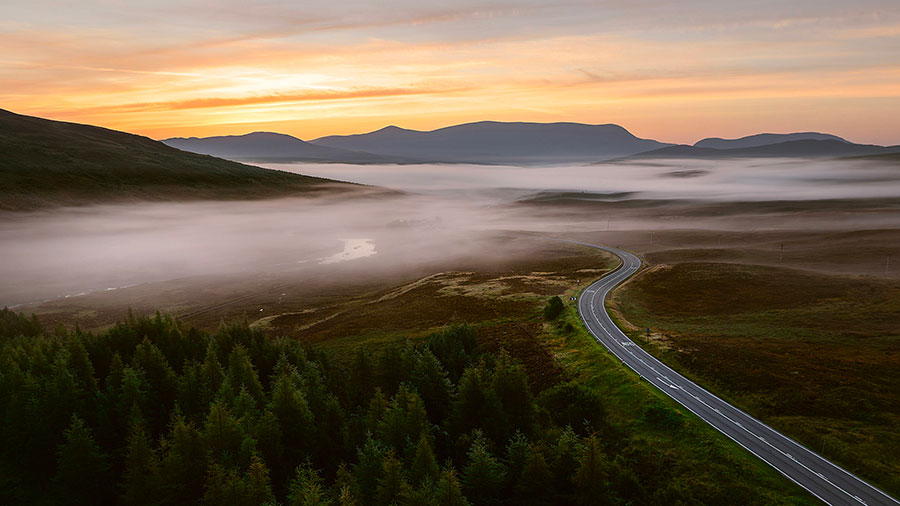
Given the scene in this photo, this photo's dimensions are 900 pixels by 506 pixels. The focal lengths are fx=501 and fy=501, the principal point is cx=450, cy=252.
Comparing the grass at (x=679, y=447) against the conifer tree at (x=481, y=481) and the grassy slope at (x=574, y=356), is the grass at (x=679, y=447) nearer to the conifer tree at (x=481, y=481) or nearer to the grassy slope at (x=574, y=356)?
the grassy slope at (x=574, y=356)

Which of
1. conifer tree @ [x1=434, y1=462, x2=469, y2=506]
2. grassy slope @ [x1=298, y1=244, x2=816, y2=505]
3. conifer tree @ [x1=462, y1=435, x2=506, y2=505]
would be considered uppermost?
conifer tree @ [x1=434, y1=462, x2=469, y2=506]

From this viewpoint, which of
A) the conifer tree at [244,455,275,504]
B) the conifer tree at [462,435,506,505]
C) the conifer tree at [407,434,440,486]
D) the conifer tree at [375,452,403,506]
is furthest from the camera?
the conifer tree at [407,434,440,486]

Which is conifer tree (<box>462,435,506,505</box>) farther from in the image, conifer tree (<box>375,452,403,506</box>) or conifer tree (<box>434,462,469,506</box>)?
conifer tree (<box>434,462,469,506</box>)

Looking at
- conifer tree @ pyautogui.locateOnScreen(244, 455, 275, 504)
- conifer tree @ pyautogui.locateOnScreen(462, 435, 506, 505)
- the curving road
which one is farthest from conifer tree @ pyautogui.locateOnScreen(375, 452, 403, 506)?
the curving road

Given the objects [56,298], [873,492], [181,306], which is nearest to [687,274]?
[873,492]

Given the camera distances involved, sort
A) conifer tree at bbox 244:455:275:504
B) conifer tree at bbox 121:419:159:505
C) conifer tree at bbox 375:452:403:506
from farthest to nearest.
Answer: conifer tree at bbox 121:419:159:505 < conifer tree at bbox 244:455:275:504 < conifer tree at bbox 375:452:403:506

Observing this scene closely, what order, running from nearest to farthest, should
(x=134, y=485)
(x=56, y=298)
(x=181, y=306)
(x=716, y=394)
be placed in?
(x=134, y=485) < (x=716, y=394) < (x=181, y=306) < (x=56, y=298)

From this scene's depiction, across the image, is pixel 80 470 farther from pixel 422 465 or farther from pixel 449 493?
pixel 449 493

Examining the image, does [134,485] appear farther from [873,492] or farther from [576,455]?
[873,492]
